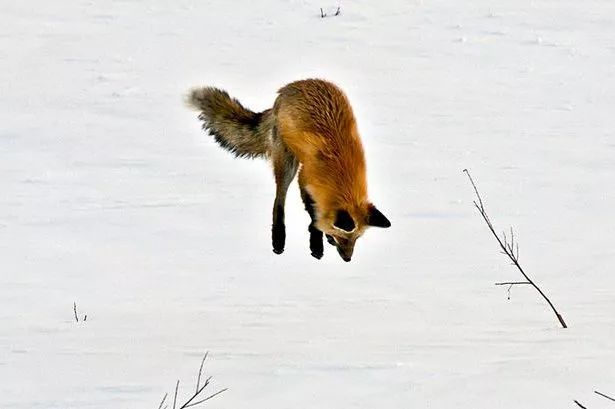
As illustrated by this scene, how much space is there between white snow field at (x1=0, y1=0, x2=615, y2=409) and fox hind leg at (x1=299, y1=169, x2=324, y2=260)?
0.26 m

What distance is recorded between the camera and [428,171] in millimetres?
12805

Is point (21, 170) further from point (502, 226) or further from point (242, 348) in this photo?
point (242, 348)

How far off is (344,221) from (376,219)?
0.71 ft

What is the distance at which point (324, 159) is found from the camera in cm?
760

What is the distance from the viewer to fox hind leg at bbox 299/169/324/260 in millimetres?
7941

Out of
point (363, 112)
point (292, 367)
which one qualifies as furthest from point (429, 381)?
point (363, 112)

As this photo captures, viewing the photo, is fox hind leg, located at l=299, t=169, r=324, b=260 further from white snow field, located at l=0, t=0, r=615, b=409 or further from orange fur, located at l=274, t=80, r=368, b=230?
white snow field, located at l=0, t=0, r=615, b=409

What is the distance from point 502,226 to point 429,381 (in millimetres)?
5937

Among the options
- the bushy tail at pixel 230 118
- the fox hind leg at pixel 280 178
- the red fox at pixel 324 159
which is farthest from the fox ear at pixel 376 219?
the bushy tail at pixel 230 118

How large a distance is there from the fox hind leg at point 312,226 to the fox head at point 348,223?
0.10m

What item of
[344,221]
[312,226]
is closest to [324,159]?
[344,221]

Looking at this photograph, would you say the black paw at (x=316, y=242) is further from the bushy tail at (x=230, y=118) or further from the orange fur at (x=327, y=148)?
the bushy tail at (x=230, y=118)

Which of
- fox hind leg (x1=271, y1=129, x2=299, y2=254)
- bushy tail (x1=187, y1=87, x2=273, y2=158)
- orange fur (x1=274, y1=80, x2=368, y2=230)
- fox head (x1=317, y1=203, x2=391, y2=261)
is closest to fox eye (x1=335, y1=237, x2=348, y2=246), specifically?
fox head (x1=317, y1=203, x2=391, y2=261)

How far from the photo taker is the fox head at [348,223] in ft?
24.8
